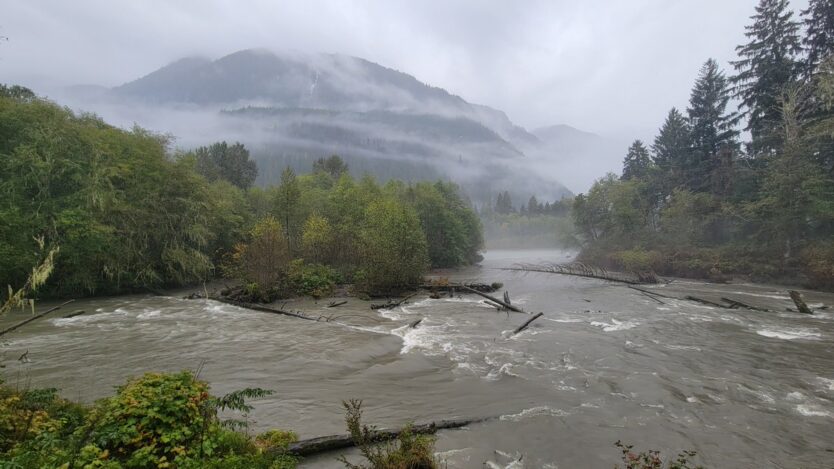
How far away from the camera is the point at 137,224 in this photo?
32875mm

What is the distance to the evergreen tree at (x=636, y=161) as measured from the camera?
80.0 m

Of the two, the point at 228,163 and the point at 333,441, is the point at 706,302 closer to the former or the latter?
the point at 333,441

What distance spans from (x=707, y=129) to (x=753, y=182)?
15203 mm

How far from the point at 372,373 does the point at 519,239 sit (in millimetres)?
171648

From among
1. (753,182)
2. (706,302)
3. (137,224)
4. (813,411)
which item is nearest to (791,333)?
(706,302)

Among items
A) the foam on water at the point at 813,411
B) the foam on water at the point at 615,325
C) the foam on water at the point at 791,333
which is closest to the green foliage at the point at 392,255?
the foam on water at the point at 615,325

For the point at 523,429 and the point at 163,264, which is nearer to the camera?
the point at 523,429

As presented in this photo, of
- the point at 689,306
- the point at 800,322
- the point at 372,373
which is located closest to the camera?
the point at 372,373

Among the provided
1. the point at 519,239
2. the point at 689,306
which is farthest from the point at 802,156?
the point at 519,239

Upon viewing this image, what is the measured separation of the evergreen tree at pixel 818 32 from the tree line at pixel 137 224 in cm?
4499

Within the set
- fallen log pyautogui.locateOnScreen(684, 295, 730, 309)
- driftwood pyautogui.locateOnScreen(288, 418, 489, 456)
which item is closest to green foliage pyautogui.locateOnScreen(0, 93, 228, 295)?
driftwood pyautogui.locateOnScreen(288, 418, 489, 456)

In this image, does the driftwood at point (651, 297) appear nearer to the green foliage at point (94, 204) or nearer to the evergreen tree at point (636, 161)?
the green foliage at point (94, 204)

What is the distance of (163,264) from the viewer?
3447cm

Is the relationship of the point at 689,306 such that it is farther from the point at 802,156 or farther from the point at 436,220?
the point at 436,220
